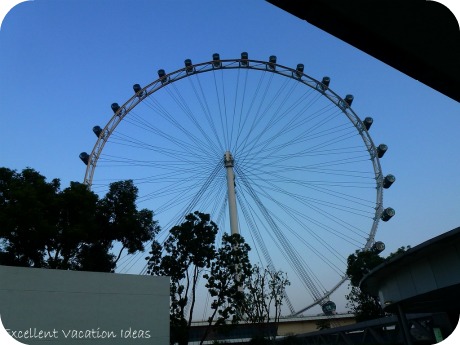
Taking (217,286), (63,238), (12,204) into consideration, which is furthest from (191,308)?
(12,204)

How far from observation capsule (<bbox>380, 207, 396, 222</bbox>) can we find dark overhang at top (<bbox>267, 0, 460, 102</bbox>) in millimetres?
23969

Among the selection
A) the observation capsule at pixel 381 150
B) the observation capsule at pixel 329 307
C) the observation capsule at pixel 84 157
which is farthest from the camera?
the observation capsule at pixel 329 307

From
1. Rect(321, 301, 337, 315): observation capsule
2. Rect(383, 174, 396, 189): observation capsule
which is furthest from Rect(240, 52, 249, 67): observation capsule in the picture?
Rect(321, 301, 337, 315): observation capsule

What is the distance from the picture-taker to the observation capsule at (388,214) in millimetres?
25312

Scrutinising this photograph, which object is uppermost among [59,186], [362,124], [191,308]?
[362,124]

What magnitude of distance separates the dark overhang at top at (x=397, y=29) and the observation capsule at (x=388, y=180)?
24.4 meters

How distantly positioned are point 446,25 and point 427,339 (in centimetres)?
2417

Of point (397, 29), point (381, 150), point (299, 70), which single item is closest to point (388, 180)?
point (381, 150)

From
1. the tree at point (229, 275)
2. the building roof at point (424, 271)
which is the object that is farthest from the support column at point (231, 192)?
the building roof at point (424, 271)

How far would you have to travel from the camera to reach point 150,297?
1214 centimetres

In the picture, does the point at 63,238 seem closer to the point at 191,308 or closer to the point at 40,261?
the point at 40,261

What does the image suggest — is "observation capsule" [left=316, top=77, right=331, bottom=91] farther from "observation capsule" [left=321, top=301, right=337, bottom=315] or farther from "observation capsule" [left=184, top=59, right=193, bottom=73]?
"observation capsule" [left=321, top=301, right=337, bottom=315]

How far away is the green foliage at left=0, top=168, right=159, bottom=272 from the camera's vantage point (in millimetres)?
16250

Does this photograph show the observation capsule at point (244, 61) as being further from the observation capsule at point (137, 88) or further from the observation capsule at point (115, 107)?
the observation capsule at point (115, 107)
